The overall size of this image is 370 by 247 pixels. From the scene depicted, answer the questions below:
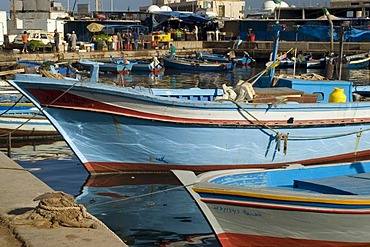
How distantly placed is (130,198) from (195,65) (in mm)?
28996

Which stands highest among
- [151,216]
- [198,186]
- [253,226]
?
[198,186]

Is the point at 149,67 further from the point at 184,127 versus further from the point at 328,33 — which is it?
the point at 184,127

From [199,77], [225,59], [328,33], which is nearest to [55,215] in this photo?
[199,77]

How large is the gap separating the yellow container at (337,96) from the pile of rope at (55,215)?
8.13 meters

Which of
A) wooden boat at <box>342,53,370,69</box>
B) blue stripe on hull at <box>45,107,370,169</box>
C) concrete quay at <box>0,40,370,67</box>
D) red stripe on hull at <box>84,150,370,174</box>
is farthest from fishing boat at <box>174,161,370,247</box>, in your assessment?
wooden boat at <box>342,53,370,69</box>

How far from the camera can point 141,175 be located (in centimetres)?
1289

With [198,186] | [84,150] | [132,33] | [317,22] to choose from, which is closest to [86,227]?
[198,186]

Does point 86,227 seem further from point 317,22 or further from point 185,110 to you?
point 317,22

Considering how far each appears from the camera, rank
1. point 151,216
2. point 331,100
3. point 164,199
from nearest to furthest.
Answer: point 151,216, point 164,199, point 331,100

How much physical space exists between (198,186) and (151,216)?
10.3ft

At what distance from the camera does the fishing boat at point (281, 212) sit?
756 cm

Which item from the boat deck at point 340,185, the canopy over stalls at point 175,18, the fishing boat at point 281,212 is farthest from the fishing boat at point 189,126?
the canopy over stalls at point 175,18

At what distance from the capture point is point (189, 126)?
12219 mm

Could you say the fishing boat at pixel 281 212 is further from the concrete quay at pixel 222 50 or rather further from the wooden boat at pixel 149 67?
the concrete quay at pixel 222 50
